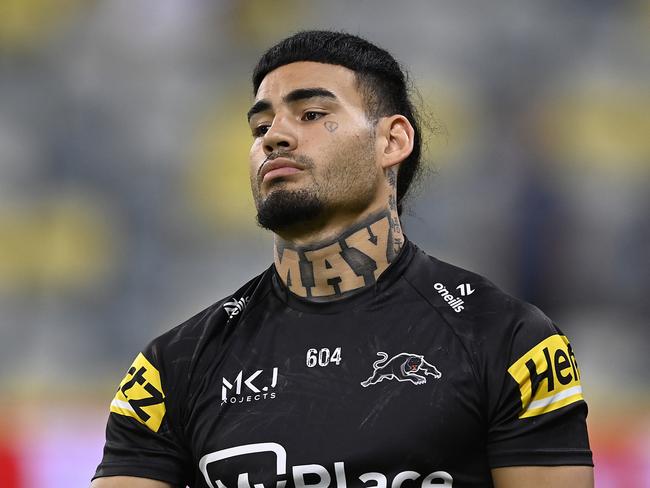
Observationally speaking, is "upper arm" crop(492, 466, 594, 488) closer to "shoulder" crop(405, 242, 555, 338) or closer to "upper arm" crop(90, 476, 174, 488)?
"shoulder" crop(405, 242, 555, 338)

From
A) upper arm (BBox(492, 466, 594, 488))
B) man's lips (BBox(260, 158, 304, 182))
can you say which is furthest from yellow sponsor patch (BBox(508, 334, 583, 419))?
man's lips (BBox(260, 158, 304, 182))

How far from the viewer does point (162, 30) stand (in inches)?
249

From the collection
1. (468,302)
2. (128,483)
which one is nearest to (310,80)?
(468,302)

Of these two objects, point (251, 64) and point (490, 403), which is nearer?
point (490, 403)

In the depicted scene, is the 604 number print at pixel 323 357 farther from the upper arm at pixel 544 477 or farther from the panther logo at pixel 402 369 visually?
the upper arm at pixel 544 477

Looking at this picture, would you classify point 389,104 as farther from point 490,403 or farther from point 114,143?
point 114,143

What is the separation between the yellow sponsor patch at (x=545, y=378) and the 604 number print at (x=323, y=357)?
369 millimetres

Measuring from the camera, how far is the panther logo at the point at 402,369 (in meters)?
2.13

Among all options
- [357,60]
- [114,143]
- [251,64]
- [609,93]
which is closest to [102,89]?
[114,143]

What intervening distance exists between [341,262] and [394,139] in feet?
1.21

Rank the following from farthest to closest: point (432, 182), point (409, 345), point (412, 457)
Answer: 1. point (432, 182)
2. point (409, 345)
3. point (412, 457)

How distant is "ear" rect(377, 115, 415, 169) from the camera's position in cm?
249

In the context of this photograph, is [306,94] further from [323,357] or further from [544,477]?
[544,477]

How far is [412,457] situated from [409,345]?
0.82 feet
